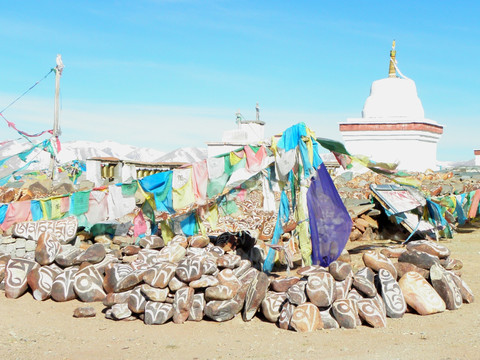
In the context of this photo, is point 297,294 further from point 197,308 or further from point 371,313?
point 197,308

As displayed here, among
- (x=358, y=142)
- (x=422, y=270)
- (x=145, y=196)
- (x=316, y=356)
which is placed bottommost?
(x=316, y=356)

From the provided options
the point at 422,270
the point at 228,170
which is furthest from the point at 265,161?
the point at 422,270

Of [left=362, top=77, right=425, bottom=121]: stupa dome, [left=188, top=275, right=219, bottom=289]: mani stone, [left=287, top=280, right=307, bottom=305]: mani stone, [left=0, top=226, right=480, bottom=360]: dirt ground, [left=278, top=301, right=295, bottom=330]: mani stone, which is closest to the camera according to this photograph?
[left=0, top=226, right=480, bottom=360]: dirt ground

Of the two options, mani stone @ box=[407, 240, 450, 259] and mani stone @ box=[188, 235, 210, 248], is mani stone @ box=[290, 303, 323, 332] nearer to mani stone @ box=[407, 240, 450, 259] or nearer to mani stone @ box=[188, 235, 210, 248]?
mani stone @ box=[407, 240, 450, 259]

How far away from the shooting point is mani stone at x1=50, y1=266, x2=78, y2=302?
7.06 meters

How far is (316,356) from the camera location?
493cm

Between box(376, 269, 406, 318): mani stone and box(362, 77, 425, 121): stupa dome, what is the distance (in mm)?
15769

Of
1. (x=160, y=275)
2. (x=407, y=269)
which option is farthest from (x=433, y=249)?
(x=160, y=275)

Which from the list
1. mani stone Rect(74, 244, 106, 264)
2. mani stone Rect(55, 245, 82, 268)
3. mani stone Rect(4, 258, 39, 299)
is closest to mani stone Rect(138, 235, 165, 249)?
mani stone Rect(74, 244, 106, 264)

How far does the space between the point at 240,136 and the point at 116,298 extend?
58.3 feet

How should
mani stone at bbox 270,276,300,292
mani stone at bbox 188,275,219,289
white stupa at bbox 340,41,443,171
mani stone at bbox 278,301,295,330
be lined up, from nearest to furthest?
mani stone at bbox 278,301,295,330
mani stone at bbox 188,275,219,289
mani stone at bbox 270,276,300,292
white stupa at bbox 340,41,443,171

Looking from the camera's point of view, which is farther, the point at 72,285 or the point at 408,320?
the point at 72,285

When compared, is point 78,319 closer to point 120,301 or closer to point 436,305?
point 120,301

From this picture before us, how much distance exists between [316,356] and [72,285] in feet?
12.4
